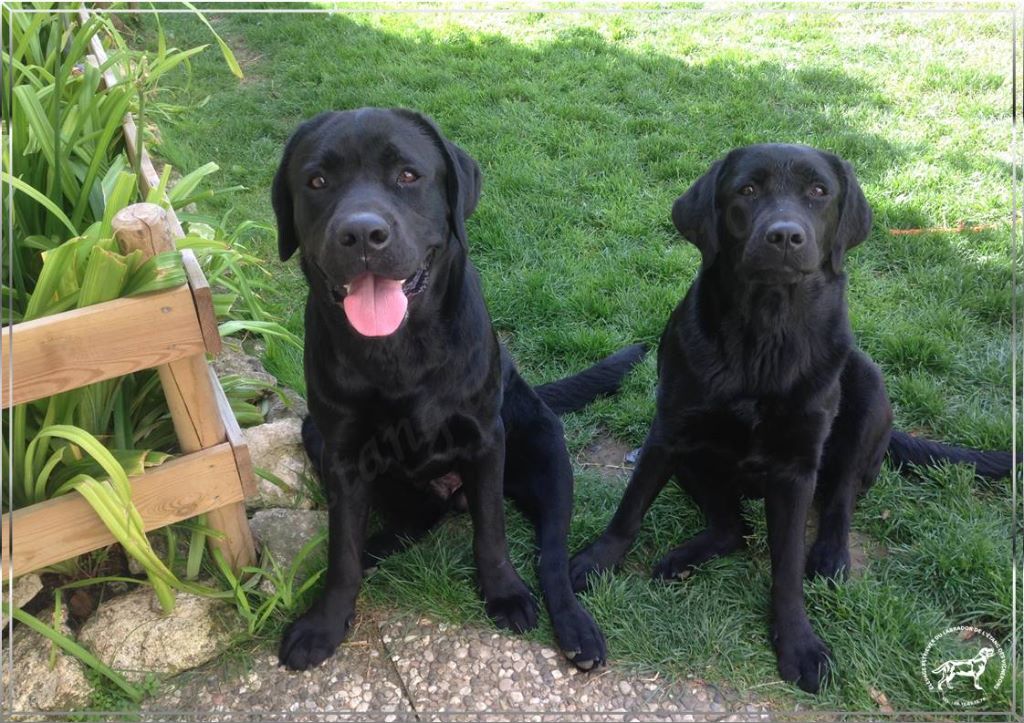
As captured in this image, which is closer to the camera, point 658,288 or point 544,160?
point 658,288

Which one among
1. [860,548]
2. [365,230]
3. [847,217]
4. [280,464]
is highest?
[365,230]

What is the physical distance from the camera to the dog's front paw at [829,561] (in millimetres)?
2594

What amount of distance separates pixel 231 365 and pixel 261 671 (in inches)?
54.9

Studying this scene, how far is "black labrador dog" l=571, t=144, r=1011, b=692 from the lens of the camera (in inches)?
92.6

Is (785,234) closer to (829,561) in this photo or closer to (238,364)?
(829,561)

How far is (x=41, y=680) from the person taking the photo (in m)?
2.29

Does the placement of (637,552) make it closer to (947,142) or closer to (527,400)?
(527,400)

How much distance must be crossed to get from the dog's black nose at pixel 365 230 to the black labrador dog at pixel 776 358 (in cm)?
92

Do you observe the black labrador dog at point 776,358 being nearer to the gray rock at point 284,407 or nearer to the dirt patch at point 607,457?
the dirt patch at point 607,457

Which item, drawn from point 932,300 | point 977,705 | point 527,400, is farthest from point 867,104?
point 977,705

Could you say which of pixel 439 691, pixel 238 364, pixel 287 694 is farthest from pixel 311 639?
pixel 238 364

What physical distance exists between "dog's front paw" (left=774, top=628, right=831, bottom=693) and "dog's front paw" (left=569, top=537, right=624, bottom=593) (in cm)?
52

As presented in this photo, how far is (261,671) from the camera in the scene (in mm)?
2391

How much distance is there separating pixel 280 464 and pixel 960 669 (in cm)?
209
